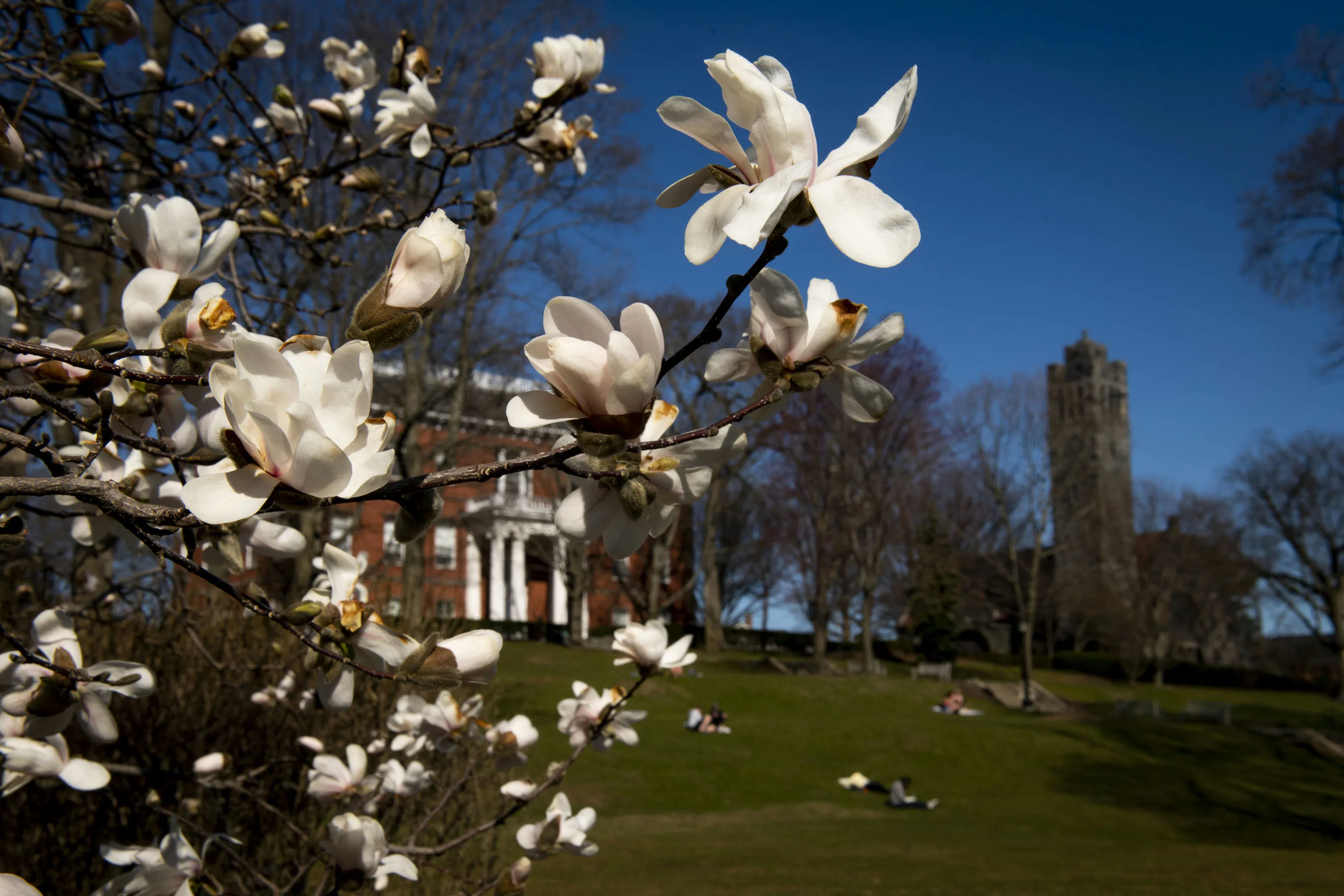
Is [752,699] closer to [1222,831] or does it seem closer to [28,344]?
[1222,831]

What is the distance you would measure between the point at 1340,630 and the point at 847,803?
25.3 metres

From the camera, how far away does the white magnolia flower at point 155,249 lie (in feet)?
3.75

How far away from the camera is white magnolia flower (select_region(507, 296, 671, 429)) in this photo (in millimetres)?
695

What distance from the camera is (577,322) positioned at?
73cm

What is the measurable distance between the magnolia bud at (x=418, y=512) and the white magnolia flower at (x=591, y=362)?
0.44ft

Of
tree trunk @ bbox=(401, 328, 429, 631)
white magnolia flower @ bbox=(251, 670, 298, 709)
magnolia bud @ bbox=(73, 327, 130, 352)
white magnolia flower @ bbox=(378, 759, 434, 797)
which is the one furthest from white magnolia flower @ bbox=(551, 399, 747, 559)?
tree trunk @ bbox=(401, 328, 429, 631)

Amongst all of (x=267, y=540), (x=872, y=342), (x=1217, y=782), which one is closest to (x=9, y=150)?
(x=267, y=540)

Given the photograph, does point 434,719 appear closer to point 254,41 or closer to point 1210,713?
point 254,41

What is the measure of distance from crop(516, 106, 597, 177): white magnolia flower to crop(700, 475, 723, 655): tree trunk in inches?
853

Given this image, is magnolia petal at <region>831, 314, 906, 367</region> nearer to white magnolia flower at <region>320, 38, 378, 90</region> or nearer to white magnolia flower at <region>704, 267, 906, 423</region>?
white magnolia flower at <region>704, 267, 906, 423</region>

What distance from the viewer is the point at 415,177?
11.6m

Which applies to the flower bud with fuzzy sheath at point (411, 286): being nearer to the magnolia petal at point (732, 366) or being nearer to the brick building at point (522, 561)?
the magnolia petal at point (732, 366)

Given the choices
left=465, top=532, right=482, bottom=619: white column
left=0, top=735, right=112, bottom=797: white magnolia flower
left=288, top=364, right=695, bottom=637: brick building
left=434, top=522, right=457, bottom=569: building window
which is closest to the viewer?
left=0, top=735, right=112, bottom=797: white magnolia flower

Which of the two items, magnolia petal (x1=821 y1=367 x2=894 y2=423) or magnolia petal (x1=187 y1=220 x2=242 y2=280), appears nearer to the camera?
magnolia petal (x1=821 y1=367 x2=894 y2=423)
